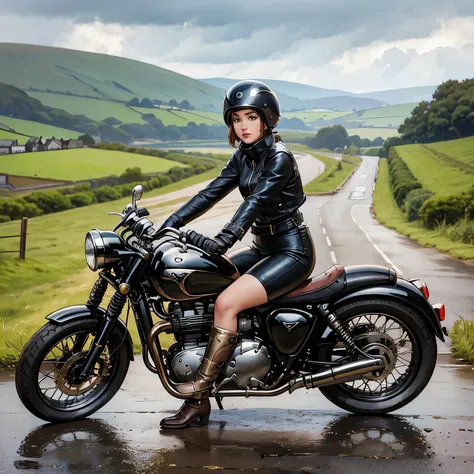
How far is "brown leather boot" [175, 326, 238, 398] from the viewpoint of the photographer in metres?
3.20

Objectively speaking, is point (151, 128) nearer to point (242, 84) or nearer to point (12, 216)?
point (12, 216)

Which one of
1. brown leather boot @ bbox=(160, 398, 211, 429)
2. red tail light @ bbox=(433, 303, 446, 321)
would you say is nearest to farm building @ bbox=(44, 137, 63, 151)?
brown leather boot @ bbox=(160, 398, 211, 429)

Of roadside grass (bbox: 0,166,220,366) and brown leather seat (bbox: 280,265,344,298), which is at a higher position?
brown leather seat (bbox: 280,265,344,298)

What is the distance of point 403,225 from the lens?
6.35m

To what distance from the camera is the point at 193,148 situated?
22.4 ft

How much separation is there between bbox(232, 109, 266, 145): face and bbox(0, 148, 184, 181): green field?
3256 mm

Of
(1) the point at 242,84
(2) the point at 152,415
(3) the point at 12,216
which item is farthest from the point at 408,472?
(3) the point at 12,216

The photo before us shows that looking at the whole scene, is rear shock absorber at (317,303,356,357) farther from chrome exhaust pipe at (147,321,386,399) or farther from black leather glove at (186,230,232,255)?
black leather glove at (186,230,232,255)

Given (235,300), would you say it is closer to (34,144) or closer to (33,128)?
(34,144)

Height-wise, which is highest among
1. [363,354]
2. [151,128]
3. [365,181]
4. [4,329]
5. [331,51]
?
[331,51]

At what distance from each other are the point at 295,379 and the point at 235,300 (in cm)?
47

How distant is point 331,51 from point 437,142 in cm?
124

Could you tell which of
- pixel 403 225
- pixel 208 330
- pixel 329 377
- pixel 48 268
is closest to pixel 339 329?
pixel 329 377

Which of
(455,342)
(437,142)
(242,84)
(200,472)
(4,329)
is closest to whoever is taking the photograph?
(200,472)
